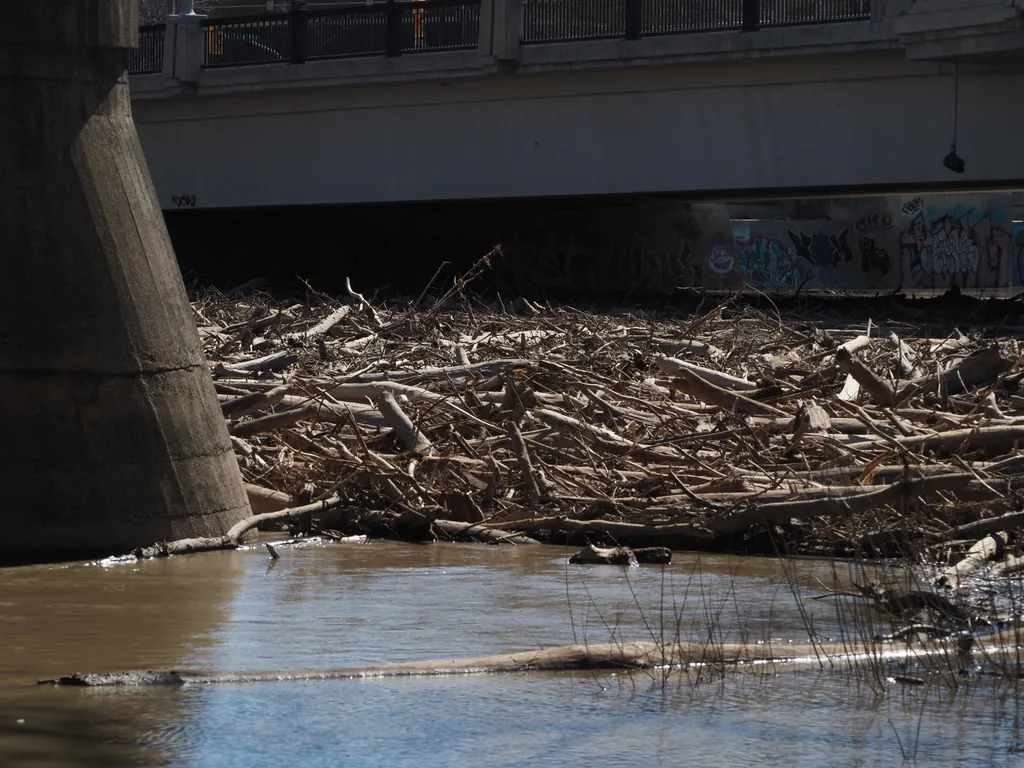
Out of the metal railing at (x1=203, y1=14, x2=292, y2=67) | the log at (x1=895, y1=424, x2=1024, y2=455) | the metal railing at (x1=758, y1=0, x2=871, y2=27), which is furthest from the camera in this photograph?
the metal railing at (x1=203, y1=14, x2=292, y2=67)

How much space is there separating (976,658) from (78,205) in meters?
5.13

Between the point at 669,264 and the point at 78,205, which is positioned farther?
the point at 669,264

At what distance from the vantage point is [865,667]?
19.5ft

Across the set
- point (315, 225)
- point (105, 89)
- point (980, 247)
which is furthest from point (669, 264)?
point (105, 89)

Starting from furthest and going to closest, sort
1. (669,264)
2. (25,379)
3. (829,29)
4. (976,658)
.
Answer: (669,264)
(829,29)
(25,379)
(976,658)

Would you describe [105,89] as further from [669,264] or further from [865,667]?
[669,264]

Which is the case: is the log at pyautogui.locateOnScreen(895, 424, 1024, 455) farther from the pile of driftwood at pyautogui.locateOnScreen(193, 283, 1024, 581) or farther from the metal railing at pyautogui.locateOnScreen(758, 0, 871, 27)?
the metal railing at pyautogui.locateOnScreen(758, 0, 871, 27)

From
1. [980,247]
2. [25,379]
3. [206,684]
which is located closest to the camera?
[206,684]

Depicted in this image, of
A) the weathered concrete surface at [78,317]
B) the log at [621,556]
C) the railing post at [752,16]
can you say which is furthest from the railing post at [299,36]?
the log at [621,556]

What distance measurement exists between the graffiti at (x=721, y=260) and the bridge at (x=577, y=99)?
1410 centimetres

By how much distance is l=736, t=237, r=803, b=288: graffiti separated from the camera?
164 feet

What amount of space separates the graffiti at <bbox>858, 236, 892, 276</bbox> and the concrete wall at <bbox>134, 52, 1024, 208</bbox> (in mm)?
19311

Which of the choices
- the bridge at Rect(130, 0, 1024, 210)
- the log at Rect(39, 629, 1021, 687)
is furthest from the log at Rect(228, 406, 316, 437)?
the bridge at Rect(130, 0, 1024, 210)

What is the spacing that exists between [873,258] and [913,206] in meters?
1.90
